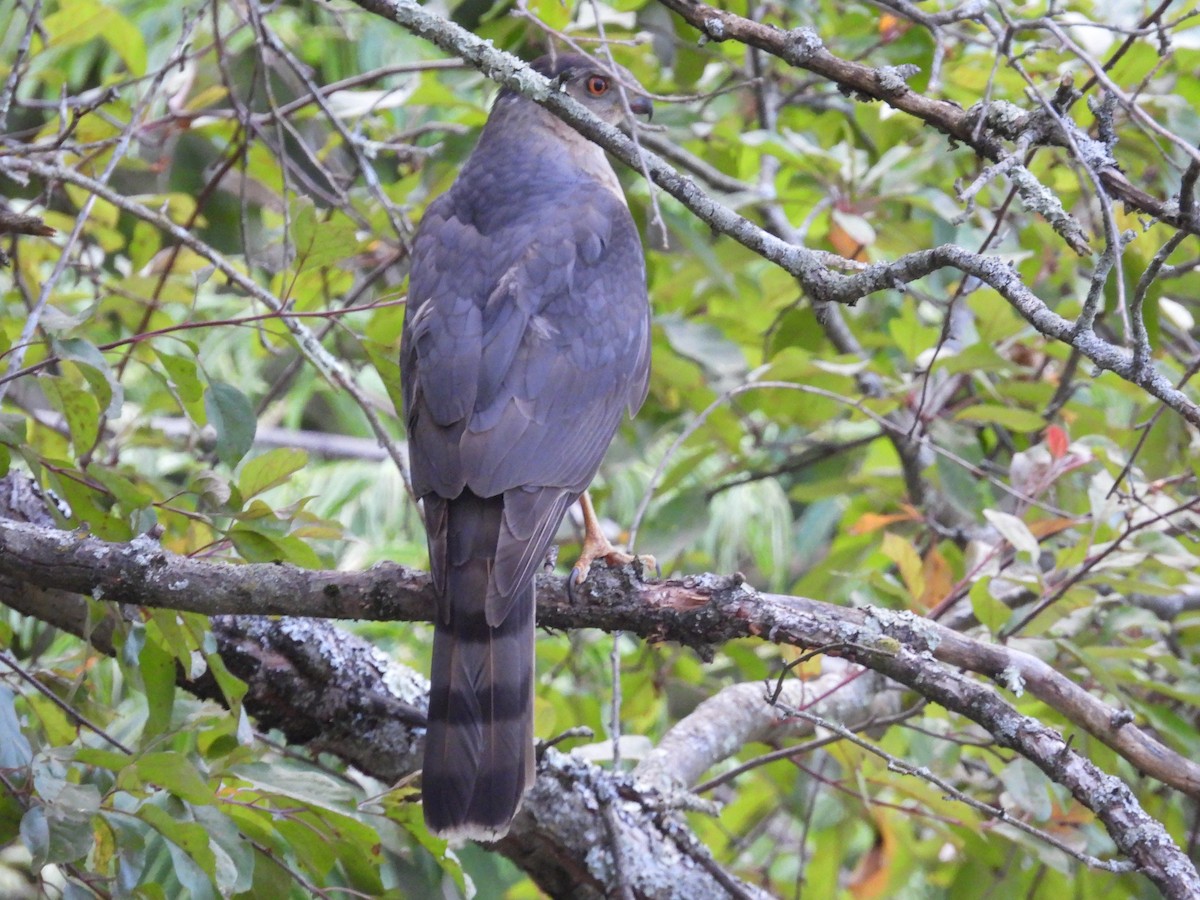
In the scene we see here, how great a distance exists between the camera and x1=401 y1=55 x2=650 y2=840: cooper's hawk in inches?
99.4

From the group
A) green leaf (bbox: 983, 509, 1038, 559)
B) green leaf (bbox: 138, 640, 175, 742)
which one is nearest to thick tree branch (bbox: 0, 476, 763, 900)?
green leaf (bbox: 138, 640, 175, 742)

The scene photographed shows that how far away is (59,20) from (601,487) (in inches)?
90.5

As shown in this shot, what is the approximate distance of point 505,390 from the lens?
2.93 metres

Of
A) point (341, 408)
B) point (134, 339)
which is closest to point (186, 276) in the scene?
point (134, 339)

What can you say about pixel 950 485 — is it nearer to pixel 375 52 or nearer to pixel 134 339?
pixel 134 339

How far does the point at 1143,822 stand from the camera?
198cm

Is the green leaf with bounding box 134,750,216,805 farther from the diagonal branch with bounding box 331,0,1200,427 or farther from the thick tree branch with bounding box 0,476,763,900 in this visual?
the diagonal branch with bounding box 331,0,1200,427

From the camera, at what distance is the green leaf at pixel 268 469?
8.35ft

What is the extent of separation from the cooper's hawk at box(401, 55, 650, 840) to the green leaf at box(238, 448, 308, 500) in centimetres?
29

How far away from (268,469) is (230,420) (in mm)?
134

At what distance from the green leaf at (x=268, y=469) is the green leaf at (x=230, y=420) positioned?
4 cm

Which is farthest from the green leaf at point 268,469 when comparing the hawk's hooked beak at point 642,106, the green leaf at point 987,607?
the hawk's hooked beak at point 642,106

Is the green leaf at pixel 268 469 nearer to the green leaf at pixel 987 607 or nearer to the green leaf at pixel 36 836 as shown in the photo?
the green leaf at pixel 36 836

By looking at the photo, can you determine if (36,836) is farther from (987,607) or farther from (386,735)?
(987,607)
